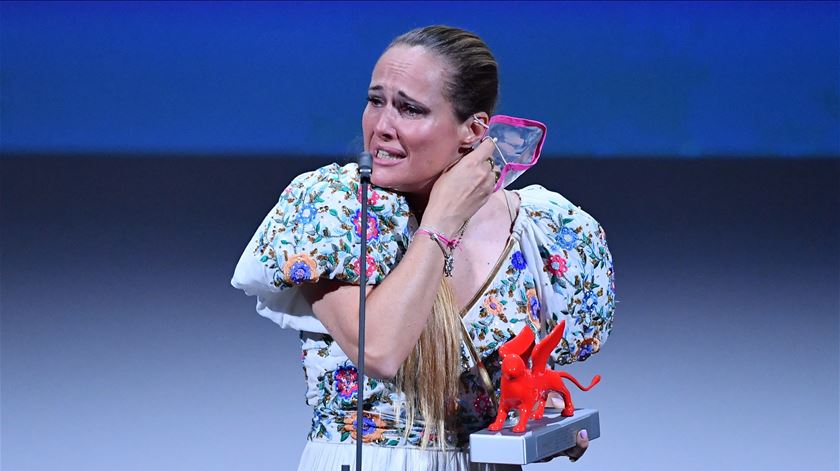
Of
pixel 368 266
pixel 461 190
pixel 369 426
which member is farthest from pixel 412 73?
pixel 369 426

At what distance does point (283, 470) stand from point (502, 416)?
5.49 feet

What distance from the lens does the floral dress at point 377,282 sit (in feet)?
5.36

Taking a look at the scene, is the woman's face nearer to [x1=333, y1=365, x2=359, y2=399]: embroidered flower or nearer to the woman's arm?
the woman's arm

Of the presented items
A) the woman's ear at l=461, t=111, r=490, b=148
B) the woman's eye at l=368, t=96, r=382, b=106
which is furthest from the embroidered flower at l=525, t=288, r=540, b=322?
the woman's eye at l=368, t=96, r=382, b=106

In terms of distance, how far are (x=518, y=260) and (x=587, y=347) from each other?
0.19 metres

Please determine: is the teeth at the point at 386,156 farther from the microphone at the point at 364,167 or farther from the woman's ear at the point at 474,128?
the microphone at the point at 364,167

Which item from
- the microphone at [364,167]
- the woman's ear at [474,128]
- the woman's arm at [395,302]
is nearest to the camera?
the microphone at [364,167]

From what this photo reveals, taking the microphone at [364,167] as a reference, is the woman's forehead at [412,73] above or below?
above

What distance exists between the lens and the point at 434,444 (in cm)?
172

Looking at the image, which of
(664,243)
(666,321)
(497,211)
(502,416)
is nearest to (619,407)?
(666,321)

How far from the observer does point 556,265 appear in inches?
74.1

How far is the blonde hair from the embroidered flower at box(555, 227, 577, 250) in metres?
0.26

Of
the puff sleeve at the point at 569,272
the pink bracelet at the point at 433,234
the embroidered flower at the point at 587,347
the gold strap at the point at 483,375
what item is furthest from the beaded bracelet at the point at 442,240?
the embroidered flower at the point at 587,347

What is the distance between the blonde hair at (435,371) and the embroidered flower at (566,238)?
26 cm
